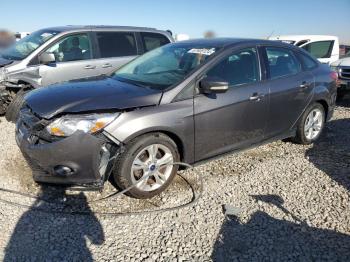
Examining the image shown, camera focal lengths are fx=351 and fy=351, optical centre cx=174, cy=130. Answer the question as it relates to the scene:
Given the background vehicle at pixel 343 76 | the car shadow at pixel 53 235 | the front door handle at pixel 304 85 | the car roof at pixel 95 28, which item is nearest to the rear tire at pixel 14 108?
the car roof at pixel 95 28

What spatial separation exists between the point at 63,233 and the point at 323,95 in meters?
4.21

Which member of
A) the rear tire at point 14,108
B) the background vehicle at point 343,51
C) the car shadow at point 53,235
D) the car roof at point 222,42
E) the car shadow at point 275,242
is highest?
the car roof at point 222,42

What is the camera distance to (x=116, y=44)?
7.40 meters

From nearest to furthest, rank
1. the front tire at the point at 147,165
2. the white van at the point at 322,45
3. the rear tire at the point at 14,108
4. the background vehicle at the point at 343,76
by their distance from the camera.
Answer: the front tire at the point at 147,165 < the rear tire at the point at 14,108 < the background vehicle at the point at 343,76 < the white van at the point at 322,45

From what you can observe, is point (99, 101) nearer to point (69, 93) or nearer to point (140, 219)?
point (69, 93)

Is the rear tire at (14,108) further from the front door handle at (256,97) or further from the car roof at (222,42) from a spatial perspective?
the front door handle at (256,97)

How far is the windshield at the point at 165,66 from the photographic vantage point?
399cm

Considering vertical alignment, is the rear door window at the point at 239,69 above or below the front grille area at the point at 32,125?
above

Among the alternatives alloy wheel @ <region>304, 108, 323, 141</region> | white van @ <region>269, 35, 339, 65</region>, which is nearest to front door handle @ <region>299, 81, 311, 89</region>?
alloy wheel @ <region>304, 108, 323, 141</region>

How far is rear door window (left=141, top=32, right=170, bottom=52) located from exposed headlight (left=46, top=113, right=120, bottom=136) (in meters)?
4.78

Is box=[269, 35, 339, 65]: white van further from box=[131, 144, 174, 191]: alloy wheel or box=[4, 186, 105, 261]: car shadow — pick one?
box=[4, 186, 105, 261]: car shadow

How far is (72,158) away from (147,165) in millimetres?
781

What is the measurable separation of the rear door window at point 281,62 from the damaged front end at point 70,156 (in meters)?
2.43

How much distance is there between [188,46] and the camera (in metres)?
4.58
